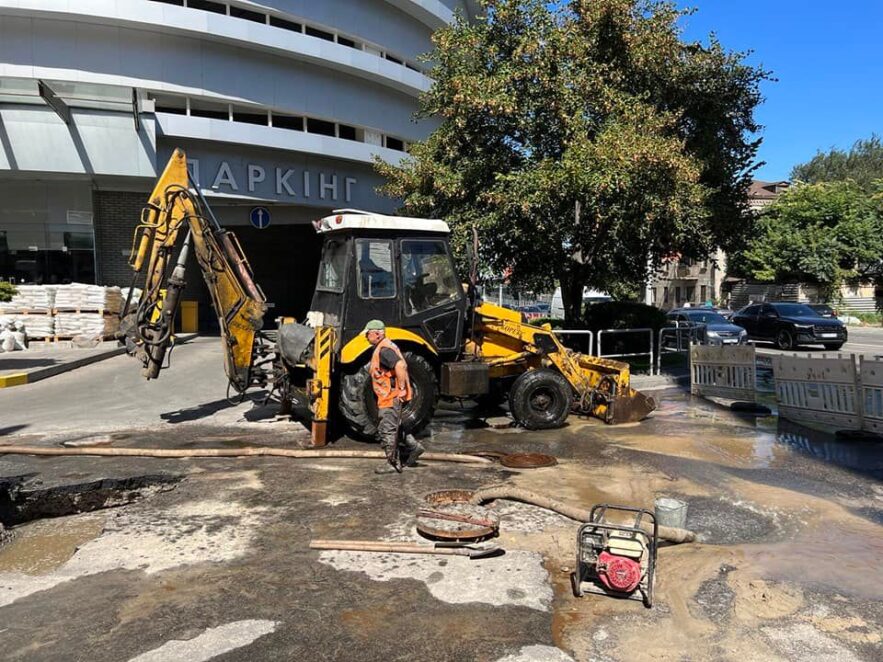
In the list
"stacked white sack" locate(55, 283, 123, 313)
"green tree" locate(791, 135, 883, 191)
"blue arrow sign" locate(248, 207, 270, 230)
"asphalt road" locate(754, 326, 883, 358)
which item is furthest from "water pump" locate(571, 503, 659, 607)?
"green tree" locate(791, 135, 883, 191)

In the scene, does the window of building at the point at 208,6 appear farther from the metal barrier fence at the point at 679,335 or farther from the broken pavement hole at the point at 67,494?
the broken pavement hole at the point at 67,494

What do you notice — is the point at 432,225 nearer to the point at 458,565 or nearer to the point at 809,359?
the point at 458,565

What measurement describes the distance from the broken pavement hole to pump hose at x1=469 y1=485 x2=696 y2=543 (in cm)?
317

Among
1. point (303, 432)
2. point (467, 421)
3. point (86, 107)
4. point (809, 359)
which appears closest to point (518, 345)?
point (467, 421)

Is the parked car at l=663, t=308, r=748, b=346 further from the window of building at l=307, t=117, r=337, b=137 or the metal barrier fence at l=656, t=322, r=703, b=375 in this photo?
the window of building at l=307, t=117, r=337, b=137

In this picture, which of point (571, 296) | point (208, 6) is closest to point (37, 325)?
point (208, 6)

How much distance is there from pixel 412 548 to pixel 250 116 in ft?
65.4

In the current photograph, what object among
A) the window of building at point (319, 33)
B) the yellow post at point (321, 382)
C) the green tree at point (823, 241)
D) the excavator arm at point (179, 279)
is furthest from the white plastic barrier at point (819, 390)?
the green tree at point (823, 241)

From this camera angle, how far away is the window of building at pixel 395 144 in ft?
82.9

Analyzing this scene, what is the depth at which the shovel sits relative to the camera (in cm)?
476

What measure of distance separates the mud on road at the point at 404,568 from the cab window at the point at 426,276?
2358 millimetres

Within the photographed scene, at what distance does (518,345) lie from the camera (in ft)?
31.2

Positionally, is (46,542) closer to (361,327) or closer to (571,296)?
(361,327)

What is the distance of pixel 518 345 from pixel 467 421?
4.62ft
